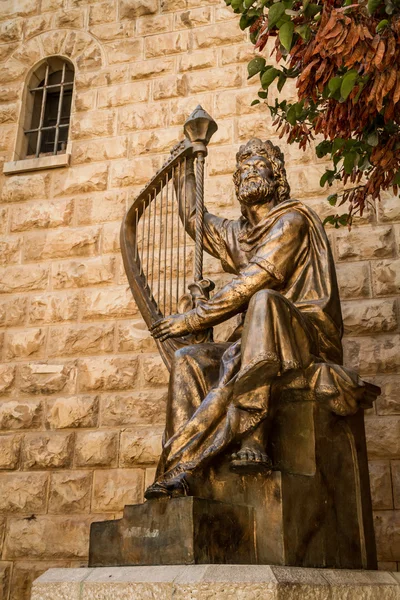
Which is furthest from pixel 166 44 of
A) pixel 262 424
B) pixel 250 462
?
pixel 250 462

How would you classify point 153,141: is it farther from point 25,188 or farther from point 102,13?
point 102,13

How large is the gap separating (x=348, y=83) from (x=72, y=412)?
12.3 feet

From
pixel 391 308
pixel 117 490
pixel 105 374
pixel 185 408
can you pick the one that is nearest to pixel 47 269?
pixel 105 374

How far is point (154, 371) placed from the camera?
5.88 meters

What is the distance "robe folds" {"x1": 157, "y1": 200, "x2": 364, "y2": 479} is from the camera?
310 centimetres

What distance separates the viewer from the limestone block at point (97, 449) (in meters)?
5.70

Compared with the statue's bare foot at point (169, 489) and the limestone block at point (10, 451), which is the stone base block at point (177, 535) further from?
the limestone block at point (10, 451)

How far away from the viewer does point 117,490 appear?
18.3 feet

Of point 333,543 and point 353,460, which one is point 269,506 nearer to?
point 333,543

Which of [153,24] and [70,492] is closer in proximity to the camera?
[70,492]

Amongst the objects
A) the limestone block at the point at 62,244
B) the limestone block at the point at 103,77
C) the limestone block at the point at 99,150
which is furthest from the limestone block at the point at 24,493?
the limestone block at the point at 103,77

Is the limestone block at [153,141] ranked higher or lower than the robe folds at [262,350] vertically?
higher

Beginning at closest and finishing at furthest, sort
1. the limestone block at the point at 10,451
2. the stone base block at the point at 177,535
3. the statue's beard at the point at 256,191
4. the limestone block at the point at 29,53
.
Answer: the stone base block at the point at 177,535
the statue's beard at the point at 256,191
the limestone block at the point at 10,451
the limestone block at the point at 29,53

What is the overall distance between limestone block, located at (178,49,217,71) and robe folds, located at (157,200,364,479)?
3.17 meters
